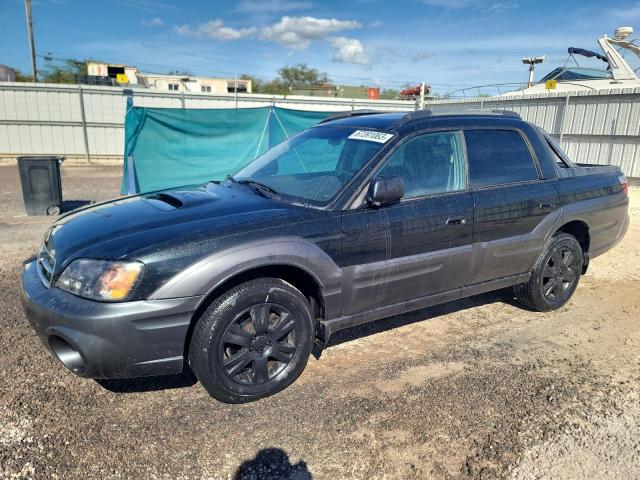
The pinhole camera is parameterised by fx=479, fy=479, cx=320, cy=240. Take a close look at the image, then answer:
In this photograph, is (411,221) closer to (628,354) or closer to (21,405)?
(628,354)

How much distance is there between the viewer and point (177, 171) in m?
9.34

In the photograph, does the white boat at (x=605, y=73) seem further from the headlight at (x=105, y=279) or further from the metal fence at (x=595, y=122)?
the headlight at (x=105, y=279)

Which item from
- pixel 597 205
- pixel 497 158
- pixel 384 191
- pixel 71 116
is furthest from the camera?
pixel 71 116

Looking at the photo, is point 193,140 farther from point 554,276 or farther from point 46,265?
point 554,276

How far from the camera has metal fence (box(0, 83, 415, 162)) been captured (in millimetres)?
16438

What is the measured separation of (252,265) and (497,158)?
7.83 feet

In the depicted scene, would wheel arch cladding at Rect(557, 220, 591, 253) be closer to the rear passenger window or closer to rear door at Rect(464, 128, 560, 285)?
rear door at Rect(464, 128, 560, 285)

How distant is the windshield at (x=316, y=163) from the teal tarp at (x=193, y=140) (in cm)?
546

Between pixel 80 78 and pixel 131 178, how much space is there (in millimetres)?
17056

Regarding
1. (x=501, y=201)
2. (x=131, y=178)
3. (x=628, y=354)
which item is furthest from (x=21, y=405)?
(x=131, y=178)

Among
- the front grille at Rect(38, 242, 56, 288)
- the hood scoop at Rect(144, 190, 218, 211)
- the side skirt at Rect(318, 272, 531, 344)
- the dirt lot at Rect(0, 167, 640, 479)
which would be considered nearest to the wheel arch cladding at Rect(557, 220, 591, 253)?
the side skirt at Rect(318, 272, 531, 344)

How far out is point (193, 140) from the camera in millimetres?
9562

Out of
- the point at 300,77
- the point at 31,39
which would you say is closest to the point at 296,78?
the point at 300,77

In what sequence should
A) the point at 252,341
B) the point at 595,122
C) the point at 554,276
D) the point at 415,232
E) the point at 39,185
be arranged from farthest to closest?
the point at 595,122
the point at 39,185
the point at 554,276
the point at 415,232
the point at 252,341
